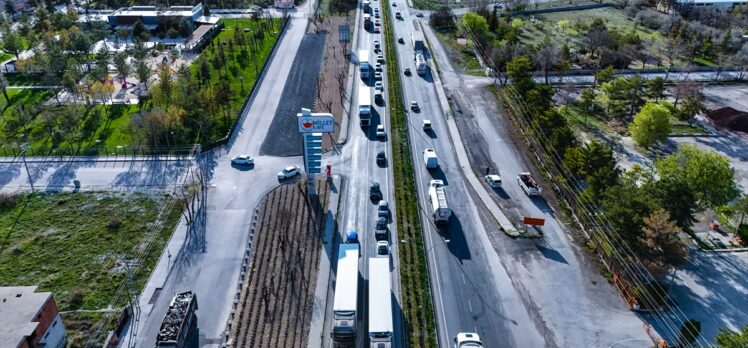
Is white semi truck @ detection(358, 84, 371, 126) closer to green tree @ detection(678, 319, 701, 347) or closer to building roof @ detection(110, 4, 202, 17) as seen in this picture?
green tree @ detection(678, 319, 701, 347)

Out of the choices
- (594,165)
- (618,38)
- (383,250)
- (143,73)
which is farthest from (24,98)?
(618,38)

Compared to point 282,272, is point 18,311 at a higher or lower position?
higher

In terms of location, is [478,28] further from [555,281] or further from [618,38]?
[555,281]

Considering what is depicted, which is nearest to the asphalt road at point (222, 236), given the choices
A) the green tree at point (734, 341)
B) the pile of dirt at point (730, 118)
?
the green tree at point (734, 341)

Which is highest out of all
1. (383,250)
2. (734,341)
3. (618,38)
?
(618,38)

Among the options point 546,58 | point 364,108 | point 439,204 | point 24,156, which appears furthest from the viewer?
point 546,58

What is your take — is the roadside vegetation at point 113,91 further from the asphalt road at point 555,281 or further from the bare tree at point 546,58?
the bare tree at point 546,58
